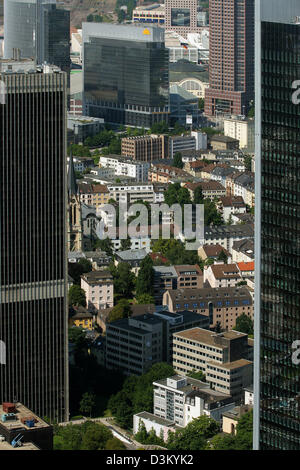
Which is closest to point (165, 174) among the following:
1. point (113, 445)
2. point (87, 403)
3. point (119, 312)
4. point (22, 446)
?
point (119, 312)

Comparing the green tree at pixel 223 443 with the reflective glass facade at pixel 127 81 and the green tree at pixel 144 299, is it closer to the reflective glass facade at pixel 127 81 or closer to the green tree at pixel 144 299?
the green tree at pixel 144 299

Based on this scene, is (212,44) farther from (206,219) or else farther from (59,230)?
(59,230)

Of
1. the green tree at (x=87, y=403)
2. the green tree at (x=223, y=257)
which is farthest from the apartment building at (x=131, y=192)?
the green tree at (x=87, y=403)

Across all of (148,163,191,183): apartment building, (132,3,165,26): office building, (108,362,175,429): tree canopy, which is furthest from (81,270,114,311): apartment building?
(132,3,165,26): office building

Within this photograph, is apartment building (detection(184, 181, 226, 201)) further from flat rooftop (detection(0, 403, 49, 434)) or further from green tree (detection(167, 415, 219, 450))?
flat rooftop (detection(0, 403, 49, 434))

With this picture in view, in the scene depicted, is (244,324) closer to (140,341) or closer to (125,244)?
(140,341)

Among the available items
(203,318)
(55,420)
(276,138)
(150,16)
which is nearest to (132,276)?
(203,318)
